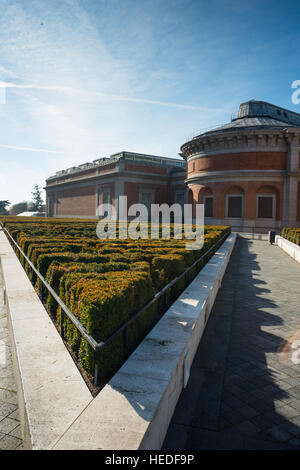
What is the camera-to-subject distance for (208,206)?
103 ft

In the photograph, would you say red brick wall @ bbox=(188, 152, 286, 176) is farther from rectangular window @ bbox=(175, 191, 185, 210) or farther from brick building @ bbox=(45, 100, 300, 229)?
rectangular window @ bbox=(175, 191, 185, 210)

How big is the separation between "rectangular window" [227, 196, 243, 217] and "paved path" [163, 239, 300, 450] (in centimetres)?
2323

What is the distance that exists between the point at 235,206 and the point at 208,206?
276 cm

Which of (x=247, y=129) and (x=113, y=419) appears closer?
(x=113, y=419)

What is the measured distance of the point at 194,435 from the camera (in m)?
2.74

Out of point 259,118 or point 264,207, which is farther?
point 259,118

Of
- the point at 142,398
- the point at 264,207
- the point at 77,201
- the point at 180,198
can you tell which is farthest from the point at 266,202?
the point at 142,398

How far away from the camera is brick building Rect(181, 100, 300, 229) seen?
28.0 meters

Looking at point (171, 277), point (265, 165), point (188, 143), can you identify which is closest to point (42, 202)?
point (188, 143)

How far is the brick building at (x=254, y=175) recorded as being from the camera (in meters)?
28.0

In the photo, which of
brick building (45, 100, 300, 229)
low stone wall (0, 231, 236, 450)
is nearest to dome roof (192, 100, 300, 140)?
brick building (45, 100, 300, 229)

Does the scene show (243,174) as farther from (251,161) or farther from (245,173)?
(251,161)
